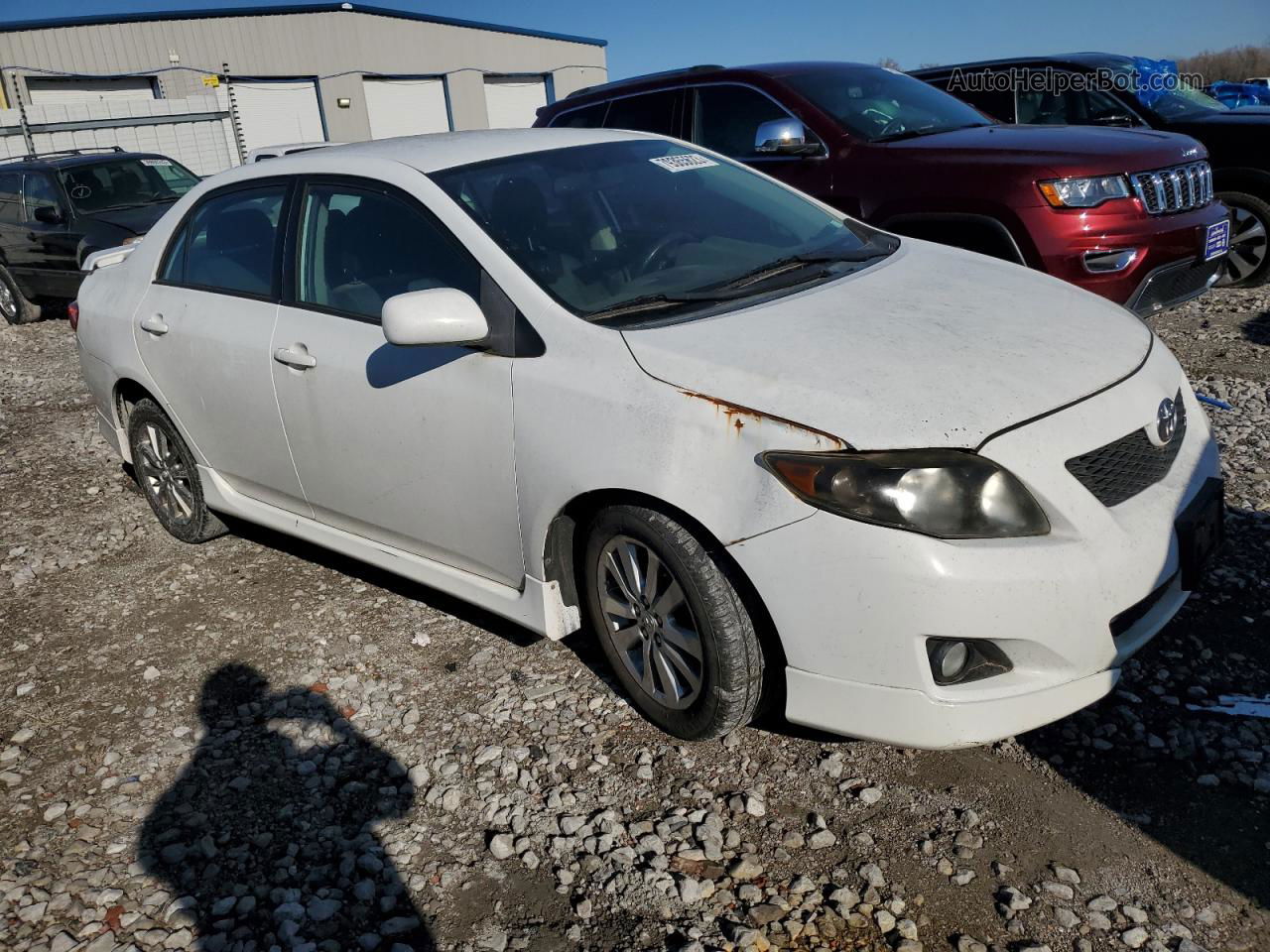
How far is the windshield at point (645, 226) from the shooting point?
3.23 metres

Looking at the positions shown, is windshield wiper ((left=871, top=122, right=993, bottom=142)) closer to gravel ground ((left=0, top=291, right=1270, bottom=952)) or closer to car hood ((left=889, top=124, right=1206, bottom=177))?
car hood ((left=889, top=124, right=1206, bottom=177))

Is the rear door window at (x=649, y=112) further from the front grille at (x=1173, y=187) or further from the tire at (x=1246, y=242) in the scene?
the tire at (x=1246, y=242)

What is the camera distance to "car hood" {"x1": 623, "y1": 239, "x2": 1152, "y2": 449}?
8.22ft

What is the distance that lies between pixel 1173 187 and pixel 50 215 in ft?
32.1

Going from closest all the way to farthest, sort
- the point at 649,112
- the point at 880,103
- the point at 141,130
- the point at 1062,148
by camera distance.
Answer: the point at 1062,148 < the point at 880,103 < the point at 649,112 < the point at 141,130

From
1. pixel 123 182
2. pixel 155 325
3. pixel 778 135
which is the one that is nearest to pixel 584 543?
pixel 155 325

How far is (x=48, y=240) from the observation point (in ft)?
34.2

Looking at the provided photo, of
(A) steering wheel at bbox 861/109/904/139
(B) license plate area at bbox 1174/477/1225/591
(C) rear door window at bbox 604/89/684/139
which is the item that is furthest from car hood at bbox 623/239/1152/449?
(C) rear door window at bbox 604/89/684/139

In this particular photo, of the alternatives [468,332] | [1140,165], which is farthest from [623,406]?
[1140,165]

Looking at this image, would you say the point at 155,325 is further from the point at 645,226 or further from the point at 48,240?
the point at 48,240

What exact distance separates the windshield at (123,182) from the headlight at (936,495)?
380 inches

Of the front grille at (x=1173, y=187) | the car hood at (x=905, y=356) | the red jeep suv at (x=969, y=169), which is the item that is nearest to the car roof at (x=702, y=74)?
the red jeep suv at (x=969, y=169)

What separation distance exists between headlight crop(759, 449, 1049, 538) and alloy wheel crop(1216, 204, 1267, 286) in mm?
6331

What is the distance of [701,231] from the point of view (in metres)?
3.60
